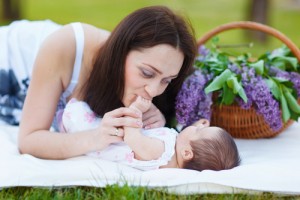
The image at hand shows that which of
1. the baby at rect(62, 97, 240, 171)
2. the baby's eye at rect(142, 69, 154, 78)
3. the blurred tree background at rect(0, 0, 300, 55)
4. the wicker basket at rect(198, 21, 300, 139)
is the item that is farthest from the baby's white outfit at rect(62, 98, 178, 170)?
the blurred tree background at rect(0, 0, 300, 55)

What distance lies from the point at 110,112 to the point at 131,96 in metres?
0.19

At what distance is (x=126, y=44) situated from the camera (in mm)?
2932

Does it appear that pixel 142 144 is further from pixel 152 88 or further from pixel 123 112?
pixel 152 88

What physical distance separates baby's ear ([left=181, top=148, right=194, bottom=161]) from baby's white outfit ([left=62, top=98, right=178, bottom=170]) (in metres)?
0.06

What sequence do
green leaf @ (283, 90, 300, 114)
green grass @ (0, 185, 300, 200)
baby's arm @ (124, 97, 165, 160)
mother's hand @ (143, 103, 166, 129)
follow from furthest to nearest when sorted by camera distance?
1. green leaf @ (283, 90, 300, 114)
2. mother's hand @ (143, 103, 166, 129)
3. baby's arm @ (124, 97, 165, 160)
4. green grass @ (0, 185, 300, 200)

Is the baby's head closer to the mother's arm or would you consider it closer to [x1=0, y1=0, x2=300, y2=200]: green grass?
the mother's arm

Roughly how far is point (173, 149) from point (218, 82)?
0.63m

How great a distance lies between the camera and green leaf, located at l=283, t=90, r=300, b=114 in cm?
344

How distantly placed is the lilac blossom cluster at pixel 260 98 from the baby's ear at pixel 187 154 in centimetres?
66

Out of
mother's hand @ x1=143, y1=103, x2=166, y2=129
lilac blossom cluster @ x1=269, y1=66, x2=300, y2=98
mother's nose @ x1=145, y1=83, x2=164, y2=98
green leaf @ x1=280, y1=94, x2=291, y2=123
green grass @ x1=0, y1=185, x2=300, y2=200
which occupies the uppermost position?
mother's nose @ x1=145, y1=83, x2=164, y2=98

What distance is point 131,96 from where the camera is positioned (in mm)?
3006

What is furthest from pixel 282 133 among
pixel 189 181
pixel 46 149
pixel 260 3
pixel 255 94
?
pixel 260 3

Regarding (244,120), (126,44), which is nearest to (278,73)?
(244,120)

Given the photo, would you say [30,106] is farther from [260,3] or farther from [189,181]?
[260,3]
